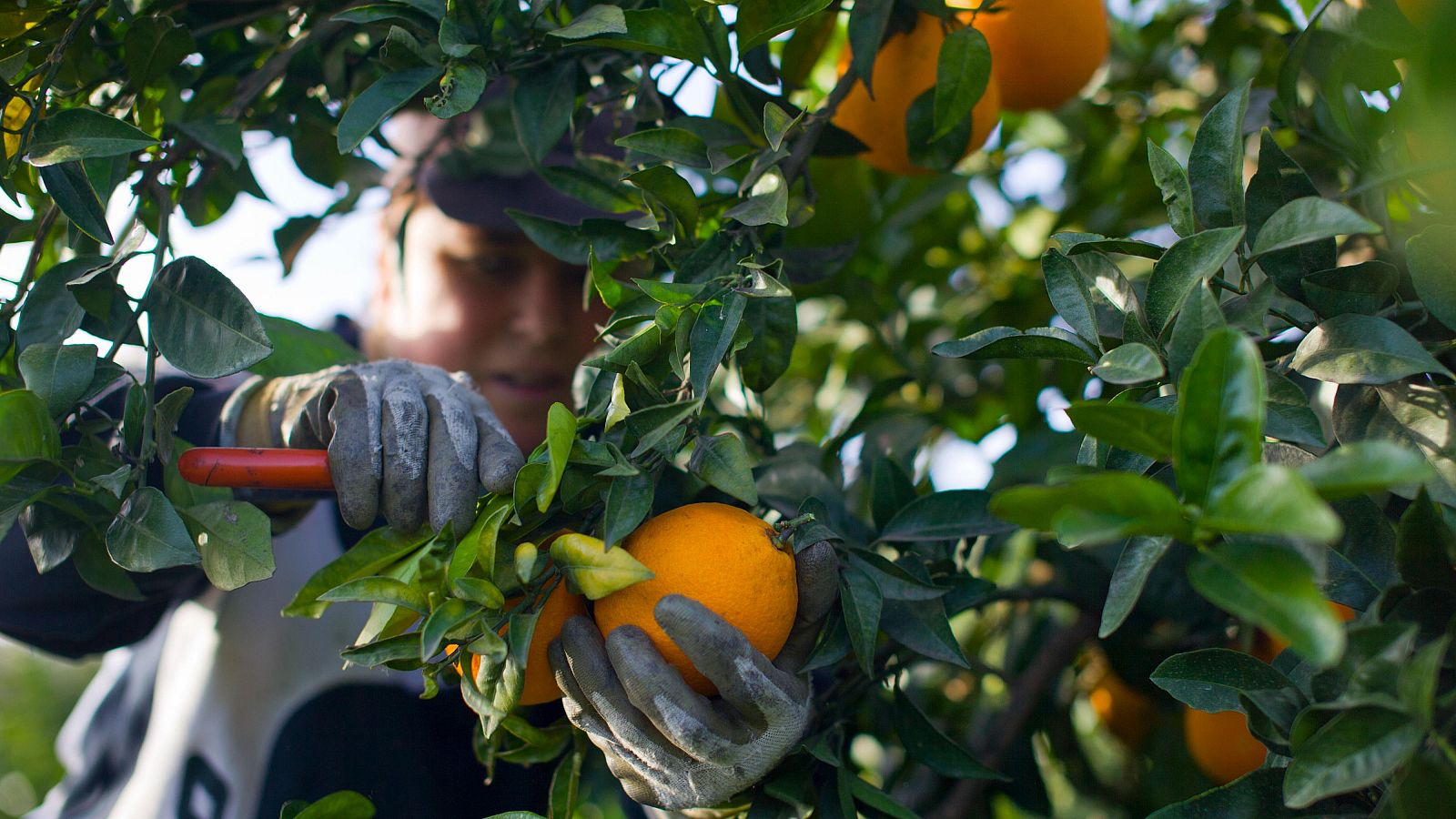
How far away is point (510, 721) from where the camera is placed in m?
0.82

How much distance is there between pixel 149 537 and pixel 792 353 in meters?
0.54

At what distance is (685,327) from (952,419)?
0.88m

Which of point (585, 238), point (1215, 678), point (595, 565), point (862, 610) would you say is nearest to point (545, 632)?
point (595, 565)

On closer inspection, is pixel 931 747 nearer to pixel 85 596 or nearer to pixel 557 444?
pixel 557 444

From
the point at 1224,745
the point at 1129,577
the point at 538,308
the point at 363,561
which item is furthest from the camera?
the point at 538,308

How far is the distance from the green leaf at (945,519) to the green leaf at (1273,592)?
15.1 inches

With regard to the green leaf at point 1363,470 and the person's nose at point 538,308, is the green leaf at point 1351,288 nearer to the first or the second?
the green leaf at point 1363,470

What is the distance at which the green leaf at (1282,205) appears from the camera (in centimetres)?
68

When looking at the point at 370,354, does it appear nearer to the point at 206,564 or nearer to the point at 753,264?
the point at 206,564

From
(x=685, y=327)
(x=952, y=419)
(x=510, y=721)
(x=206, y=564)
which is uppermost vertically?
(x=685, y=327)

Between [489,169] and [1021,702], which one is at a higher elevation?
[489,169]

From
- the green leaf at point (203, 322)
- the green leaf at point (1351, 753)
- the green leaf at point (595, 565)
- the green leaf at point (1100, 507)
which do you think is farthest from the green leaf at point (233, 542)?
the green leaf at point (1351, 753)

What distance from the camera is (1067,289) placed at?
2.25 ft

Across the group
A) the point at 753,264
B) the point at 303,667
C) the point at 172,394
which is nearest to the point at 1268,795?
the point at 753,264
